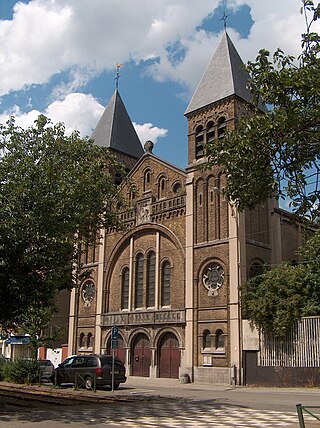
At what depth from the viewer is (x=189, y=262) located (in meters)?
30.4

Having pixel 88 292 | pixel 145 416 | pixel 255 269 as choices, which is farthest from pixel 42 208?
pixel 88 292

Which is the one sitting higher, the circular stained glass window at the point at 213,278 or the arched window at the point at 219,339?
the circular stained glass window at the point at 213,278

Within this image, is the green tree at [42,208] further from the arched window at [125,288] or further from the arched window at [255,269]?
the arched window at [125,288]

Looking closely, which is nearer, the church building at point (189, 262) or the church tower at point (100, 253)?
the church building at point (189, 262)

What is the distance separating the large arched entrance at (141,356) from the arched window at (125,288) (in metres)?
2.81

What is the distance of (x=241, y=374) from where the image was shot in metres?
26.3

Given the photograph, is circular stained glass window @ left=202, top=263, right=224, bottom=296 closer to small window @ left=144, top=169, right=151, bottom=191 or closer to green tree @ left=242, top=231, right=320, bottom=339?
green tree @ left=242, top=231, right=320, bottom=339

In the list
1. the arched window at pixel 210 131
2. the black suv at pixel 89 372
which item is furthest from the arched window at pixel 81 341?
the arched window at pixel 210 131

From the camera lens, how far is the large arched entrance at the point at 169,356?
2994 centimetres

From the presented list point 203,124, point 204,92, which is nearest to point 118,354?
point 203,124

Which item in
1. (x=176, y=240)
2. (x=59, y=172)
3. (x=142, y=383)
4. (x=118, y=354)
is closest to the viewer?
(x=59, y=172)

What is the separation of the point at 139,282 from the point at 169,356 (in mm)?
5792

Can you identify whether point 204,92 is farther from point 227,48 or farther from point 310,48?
point 310,48

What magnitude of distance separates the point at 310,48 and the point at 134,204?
89.2 feet
